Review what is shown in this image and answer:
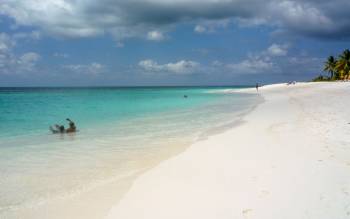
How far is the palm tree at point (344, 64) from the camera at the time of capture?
75.5 m

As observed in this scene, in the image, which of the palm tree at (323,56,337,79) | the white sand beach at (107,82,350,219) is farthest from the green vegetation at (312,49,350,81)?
the white sand beach at (107,82,350,219)

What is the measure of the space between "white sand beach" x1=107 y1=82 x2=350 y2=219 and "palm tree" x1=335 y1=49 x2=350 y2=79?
75.9m

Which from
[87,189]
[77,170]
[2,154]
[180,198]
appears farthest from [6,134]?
[180,198]

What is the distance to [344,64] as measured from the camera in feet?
Result: 252

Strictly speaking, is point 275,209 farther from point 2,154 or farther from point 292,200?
point 2,154

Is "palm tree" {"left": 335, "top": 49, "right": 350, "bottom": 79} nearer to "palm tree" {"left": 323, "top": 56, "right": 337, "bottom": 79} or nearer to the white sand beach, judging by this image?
"palm tree" {"left": 323, "top": 56, "right": 337, "bottom": 79}

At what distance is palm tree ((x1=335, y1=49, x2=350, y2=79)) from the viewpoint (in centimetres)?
7550

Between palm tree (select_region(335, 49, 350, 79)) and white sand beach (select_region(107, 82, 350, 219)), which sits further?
palm tree (select_region(335, 49, 350, 79))

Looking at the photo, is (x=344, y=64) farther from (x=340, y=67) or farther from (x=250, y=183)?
(x=250, y=183)

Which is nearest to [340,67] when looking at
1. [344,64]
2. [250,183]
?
[344,64]

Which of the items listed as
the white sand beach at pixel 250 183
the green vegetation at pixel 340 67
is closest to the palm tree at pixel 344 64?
the green vegetation at pixel 340 67

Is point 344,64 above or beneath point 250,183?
above

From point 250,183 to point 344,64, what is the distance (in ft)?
270

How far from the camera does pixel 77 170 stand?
795cm
